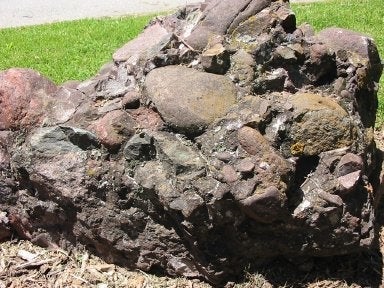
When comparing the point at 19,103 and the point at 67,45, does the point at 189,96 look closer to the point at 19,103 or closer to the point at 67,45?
the point at 19,103

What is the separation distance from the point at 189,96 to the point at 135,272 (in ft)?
3.24

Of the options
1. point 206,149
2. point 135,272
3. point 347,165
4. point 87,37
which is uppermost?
point 206,149

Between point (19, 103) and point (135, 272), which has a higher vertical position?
point (19, 103)

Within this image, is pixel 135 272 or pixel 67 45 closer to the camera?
pixel 135 272

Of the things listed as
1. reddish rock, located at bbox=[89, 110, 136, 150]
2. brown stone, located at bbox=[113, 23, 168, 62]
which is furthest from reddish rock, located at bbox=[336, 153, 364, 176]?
brown stone, located at bbox=[113, 23, 168, 62]

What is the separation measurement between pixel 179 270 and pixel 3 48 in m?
5.32

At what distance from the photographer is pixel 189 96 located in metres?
3.05

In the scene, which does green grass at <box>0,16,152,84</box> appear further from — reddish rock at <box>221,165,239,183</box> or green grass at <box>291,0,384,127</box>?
reddish rock at <box>221,165,239,183</box>

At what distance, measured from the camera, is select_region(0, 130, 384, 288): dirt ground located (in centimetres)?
312

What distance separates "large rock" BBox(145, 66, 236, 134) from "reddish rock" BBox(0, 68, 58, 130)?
0.62 m

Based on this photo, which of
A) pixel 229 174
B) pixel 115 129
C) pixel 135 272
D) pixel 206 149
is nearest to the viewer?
pixel 229 174

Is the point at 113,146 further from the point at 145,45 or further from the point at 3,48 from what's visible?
the point at 3,48

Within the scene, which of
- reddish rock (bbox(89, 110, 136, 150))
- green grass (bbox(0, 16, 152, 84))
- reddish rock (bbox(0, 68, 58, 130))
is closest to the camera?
reddish rock (bbox(89, 110, 136, 150))

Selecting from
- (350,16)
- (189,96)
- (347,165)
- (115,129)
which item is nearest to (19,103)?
(115,129)
